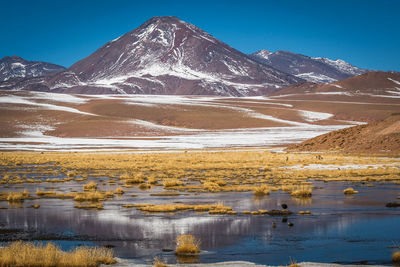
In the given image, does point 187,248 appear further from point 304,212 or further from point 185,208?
point 185,208

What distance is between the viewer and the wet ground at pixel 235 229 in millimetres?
13328

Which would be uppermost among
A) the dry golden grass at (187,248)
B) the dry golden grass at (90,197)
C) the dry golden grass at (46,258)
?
the dry golden grass at (90,197)

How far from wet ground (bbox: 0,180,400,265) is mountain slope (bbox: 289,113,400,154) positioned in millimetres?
34165

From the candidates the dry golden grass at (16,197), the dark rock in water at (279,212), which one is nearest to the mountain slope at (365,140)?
the dark rock in water at (279,212)

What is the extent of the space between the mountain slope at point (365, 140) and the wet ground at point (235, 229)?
34.2 m

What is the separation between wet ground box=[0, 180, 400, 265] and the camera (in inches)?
525

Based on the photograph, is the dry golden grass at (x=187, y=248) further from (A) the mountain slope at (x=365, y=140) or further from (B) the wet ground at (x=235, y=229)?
(A) the mountain slope at (x=365, y=140)

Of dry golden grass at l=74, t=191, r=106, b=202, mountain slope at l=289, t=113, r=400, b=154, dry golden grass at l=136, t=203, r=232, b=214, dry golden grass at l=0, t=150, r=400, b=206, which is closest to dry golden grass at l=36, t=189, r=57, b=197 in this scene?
dry golden grass at l=0, t=150, r=400, b=206

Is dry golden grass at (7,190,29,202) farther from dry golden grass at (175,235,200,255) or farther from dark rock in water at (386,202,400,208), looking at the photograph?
dark rock in water at (386,202,400,208)

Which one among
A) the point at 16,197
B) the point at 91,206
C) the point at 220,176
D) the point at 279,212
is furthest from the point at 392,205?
the point at 16,197

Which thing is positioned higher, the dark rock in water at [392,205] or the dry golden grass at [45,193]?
the dry golden grass at [45,193]

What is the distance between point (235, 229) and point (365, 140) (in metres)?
48.3

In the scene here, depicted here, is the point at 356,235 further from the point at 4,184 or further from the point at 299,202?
the point at 4,184

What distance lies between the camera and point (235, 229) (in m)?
16.7
